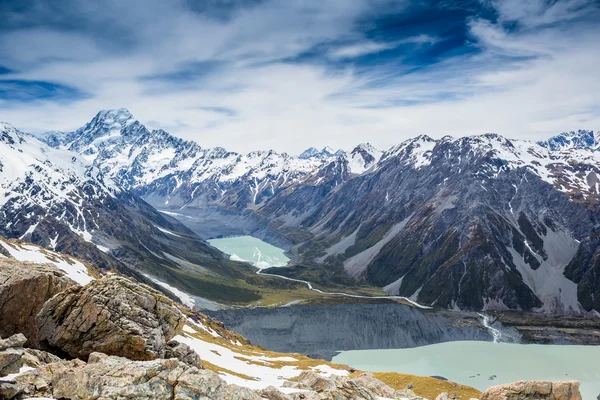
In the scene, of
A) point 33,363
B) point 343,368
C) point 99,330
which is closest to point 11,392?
point 33,363

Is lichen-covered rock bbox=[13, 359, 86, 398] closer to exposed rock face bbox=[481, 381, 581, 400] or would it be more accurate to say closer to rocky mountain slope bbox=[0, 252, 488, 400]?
rocky mountain slope bbox=[0, 252, 488, 400]

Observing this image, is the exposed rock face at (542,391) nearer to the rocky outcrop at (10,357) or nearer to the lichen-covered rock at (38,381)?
the lichen-covered rock at (38,381)

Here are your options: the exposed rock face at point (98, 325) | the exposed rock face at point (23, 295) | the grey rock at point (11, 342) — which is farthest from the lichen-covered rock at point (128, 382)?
the exposed rock face at point (23, 295)

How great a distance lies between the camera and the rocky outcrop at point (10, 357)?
2221cm

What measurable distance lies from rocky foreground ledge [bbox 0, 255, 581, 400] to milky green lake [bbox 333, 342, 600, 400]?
12808 centimetres

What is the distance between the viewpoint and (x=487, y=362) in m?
165

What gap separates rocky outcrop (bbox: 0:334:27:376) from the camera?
2221 centimetres

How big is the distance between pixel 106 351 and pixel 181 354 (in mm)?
6369

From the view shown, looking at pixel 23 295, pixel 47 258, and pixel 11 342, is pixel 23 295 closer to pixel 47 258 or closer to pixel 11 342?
pixel 11 342

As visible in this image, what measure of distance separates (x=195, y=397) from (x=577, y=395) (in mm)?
24373

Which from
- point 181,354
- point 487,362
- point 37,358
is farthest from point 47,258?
point 487,362

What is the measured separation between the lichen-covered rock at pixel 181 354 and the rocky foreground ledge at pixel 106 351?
9 cm

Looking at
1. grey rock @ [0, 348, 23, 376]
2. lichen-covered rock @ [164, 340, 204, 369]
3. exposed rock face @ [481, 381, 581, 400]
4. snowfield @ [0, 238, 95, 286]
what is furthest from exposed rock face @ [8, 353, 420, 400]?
snowfield @ [0, 238, 95, 286]

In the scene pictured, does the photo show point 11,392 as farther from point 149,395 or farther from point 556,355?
point 556,355
